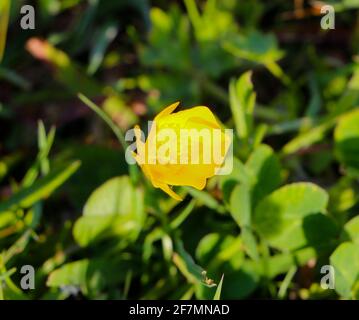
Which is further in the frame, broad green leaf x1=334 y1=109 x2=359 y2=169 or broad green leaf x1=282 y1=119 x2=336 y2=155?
broad green leaf x1=282 y1=119 x2=336 y2=155

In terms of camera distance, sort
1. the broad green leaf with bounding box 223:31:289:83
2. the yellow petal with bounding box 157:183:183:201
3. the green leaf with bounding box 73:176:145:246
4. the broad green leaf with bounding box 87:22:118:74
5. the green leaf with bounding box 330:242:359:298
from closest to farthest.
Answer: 1. the yellow petal with bounding box 157:183:183:201
2. the green leaf with bounding box 330:242:359:298
3. the green leaf with bounding box 73:176:145:246
4. the broad green leaf with bounding box 223:31:289:83
5. the broad green leaf with bounding box 87:22:118:74

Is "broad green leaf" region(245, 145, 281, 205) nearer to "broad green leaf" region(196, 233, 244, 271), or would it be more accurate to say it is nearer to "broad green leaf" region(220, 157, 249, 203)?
"broad green leaf" region(220, 157, 249, 203)

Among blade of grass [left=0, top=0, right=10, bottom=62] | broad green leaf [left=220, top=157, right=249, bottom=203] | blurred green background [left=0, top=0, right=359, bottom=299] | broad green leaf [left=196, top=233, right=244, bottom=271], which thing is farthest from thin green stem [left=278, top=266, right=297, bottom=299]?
blade of grass [left=0, top=0, right=10, bottom=62]

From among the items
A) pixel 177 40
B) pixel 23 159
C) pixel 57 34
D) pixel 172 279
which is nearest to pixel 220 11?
pixel 177 40

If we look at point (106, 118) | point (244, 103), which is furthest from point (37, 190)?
point (244, 103)

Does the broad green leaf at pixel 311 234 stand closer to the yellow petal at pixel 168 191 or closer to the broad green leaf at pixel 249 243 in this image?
the broad green leaf at pixel 249 243

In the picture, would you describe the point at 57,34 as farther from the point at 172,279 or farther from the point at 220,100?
the point at 172,279
